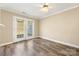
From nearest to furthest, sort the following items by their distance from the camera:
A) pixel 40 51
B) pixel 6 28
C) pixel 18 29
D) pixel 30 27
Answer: pixel 40 51 < pixel 6 28 < pixel 18 29 < pixel 30 27

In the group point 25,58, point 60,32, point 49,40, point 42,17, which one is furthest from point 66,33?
point 25,58

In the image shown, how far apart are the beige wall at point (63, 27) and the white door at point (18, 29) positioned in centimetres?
111

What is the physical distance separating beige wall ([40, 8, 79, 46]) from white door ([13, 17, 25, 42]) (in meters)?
1.11

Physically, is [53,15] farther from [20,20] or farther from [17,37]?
[17,37]

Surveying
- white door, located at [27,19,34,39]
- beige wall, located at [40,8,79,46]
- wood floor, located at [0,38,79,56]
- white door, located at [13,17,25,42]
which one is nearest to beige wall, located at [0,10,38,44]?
white door, located at [13,17,25,42]

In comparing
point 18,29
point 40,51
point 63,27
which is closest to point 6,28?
point 18,29

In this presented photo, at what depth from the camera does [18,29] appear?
4.74 m

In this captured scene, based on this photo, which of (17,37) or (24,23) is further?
(24,23)

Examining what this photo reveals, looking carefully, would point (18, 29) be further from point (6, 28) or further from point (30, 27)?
point (6, 28)

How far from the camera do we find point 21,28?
4.98m

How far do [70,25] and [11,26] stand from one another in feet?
8.91

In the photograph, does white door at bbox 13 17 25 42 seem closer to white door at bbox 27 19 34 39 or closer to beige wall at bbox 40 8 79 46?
white door at bbox 27 19 34 39

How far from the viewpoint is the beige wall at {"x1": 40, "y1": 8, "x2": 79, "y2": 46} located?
3320mm

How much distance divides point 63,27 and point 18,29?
240cm
